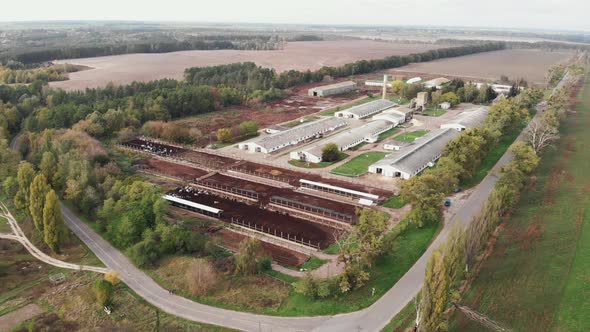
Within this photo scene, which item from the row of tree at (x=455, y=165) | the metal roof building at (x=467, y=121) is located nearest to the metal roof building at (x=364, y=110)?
the metal roof building at (x=467, y=121)

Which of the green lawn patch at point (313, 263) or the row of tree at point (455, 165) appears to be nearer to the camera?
the green lawn patch at point (313, 263)

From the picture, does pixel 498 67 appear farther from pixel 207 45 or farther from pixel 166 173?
pixel 166 173

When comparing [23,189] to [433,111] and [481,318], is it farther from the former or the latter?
[433,111]

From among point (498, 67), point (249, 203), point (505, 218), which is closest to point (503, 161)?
point (505, 218)

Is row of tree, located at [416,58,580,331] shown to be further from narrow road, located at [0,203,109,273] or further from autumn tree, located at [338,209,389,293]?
narrow road, located at [0,203,109,273]

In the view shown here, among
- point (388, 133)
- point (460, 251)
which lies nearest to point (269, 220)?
point (460, 251)

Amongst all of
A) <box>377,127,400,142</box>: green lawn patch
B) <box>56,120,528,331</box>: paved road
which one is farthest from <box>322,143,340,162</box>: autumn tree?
<box>56,120,528,331</box>: paved road

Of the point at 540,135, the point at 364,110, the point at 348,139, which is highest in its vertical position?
the point at 540,135

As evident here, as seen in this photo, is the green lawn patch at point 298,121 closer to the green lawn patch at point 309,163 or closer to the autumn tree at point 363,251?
the green lawn patch at point 309,163
